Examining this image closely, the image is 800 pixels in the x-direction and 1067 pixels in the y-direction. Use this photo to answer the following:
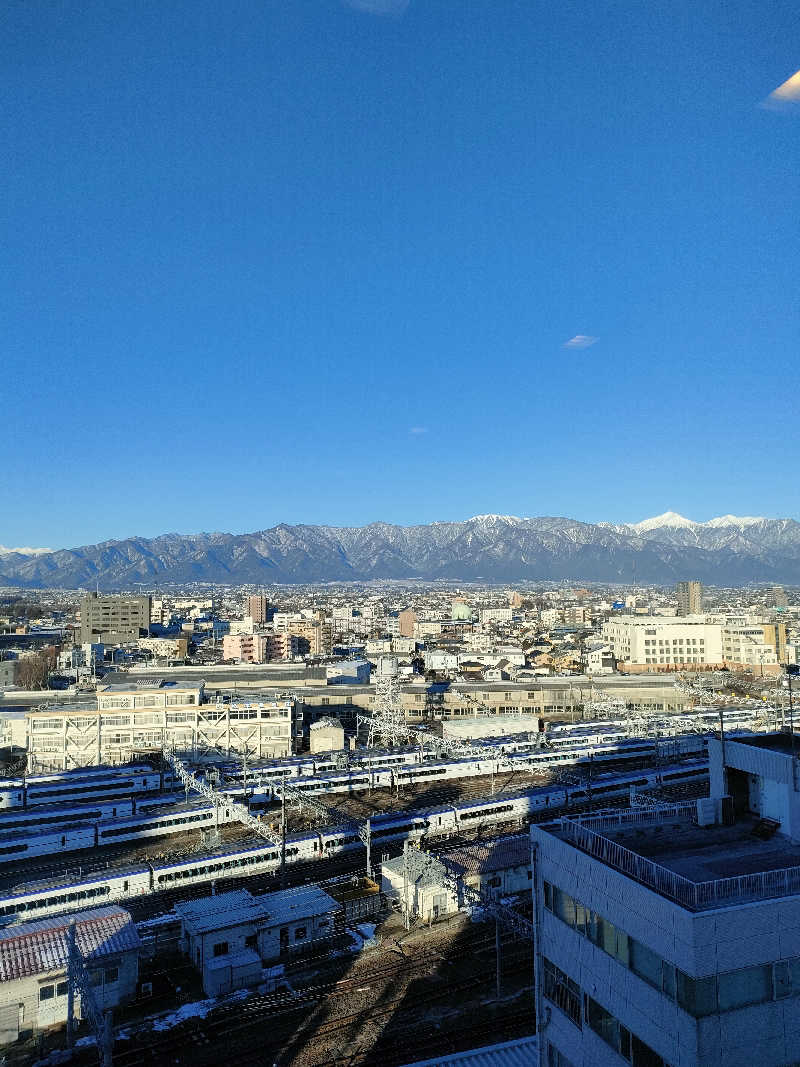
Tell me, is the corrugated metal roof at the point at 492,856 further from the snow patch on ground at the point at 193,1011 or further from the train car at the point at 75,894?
the train car at the point at 75,894

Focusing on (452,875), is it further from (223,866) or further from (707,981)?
(707,981)

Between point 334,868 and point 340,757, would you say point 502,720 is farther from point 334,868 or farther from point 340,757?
point 334,868

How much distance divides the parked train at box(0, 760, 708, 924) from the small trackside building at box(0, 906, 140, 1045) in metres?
1.71

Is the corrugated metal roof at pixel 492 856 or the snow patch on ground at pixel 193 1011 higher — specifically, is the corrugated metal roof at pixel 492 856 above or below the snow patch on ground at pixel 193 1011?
above

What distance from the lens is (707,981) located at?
3854 mm

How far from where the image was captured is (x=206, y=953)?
28.8 ft

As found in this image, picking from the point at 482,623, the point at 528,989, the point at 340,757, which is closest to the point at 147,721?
the point at 340,757

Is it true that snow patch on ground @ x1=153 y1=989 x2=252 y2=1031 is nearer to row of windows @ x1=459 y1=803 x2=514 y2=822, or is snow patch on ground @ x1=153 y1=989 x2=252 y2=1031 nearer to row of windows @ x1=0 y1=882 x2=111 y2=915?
row of windows @ x1=0 y1=882 x2=111 y2=915

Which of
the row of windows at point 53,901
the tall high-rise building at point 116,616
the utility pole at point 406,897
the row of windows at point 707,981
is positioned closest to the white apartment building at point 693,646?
the utility pole at point 406,897

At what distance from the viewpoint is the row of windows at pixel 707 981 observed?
386cm

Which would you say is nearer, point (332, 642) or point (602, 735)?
point (602, 735)

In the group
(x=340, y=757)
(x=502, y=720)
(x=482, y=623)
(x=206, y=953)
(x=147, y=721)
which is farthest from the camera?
(x=482, y=623)

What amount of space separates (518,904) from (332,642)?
46.5m

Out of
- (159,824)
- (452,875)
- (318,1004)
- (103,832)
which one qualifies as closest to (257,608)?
(159,824)
